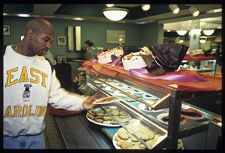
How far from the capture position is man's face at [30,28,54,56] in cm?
156

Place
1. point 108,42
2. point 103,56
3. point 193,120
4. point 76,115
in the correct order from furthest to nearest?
1. point 76,115
2. point 108,42
3. point 103,56
4. point 193,120

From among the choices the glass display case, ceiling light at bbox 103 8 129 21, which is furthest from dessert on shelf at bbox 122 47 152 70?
ceiling light at bbox 103 8 129 21

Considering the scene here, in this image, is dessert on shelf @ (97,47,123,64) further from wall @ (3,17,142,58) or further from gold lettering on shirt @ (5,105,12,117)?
gold lettering on shirt @ (5,105,12,117)

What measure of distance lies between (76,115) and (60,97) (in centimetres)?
133

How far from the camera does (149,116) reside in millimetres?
1860

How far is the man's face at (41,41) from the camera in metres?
1.56

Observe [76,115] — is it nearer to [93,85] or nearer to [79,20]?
[93,85]

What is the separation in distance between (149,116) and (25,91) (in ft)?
3.62

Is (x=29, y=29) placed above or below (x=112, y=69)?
above

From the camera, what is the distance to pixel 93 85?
3012mm

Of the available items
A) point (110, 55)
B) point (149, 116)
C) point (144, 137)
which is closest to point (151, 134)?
point (144, 137)

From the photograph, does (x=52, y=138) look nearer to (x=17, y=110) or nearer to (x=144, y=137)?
(x=17, y=110)
